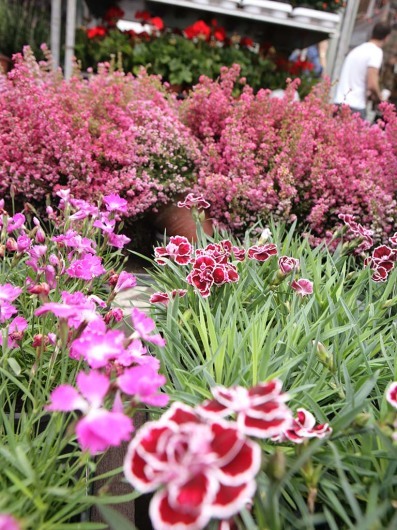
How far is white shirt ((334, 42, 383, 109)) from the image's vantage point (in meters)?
4.26

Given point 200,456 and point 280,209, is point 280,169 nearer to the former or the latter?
point 280,209

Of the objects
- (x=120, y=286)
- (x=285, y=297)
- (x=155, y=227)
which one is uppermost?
(x=120, y=286)

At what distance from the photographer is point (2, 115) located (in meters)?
2.15

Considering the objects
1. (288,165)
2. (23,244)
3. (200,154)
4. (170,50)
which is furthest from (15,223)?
(170,50)

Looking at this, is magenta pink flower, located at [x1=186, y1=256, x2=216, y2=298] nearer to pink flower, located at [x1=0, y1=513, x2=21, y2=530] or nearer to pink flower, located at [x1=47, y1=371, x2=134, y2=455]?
pink flower, located at [x1=47, y1=371, x2=134, y2=455]

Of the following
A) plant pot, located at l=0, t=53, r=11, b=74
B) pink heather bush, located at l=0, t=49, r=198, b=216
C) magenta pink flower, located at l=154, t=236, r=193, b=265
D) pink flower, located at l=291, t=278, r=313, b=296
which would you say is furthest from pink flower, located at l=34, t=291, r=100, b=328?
plant pot, located at l=0, t=53, r=11, b=74

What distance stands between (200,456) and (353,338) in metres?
0.89

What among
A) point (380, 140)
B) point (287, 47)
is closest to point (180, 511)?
point (380, 140)

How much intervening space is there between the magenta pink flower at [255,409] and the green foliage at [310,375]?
37 mm

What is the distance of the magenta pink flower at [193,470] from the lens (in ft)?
1.67

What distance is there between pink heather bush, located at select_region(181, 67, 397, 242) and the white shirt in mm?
1968

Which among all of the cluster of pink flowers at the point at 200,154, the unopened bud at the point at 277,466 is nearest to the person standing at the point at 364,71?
the cluster of pink flowers at the point at 200,154

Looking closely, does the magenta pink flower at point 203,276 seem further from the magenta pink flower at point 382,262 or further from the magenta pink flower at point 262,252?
the magenta pink flower at point 382,262

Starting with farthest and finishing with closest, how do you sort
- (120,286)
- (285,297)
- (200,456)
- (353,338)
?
(285,297), (353,338), (120,286), (200,456)
